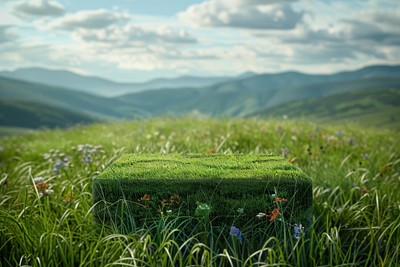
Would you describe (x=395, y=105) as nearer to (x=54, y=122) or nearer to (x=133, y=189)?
(x=54, y=122)

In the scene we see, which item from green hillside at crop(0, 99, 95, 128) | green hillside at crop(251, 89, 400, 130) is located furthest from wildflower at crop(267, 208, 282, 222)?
green hillside at crop(251, 89, 400, 130)

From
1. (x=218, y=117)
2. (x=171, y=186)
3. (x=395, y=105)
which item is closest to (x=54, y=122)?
(x=395, y=105)

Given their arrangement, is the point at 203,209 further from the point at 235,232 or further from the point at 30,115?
the point at 30,115

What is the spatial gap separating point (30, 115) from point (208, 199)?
174 metres

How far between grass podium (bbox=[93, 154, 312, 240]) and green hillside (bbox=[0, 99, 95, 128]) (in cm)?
15861

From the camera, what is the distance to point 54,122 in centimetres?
16800

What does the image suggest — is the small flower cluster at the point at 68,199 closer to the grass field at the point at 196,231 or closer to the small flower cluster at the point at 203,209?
the grass field at the point at 196,231

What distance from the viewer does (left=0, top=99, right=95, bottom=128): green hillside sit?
162 meters

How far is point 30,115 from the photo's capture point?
552 feet

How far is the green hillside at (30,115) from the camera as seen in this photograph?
16238 cm

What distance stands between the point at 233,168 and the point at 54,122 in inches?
6712

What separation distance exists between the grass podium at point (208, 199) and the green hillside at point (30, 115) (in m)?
159

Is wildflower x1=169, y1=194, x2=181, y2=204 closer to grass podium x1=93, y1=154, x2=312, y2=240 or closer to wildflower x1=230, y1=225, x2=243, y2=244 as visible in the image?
grass podium x1=93, y1=154, x2=312, y2=240

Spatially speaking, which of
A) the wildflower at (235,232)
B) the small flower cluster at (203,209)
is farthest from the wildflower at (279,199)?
the small flower cluster at (203,209)
